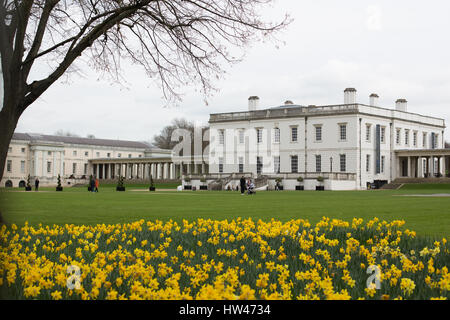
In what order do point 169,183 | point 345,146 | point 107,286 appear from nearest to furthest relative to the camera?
point 107,286
point 345,146
point 169,183

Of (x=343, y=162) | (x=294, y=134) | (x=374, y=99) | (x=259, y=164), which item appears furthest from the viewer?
(x=259, y=164)

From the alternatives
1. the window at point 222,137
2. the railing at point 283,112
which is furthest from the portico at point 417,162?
the window at point 222,137

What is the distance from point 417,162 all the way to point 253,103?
69.2 ft

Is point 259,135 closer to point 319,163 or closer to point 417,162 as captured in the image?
point 319,163

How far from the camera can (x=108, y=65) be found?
11352 millimetres

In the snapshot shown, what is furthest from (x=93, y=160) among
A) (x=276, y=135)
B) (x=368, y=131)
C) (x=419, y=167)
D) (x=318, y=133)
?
(x=419, y=167)

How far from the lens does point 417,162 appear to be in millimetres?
67125

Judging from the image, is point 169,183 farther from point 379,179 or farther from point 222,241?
point 222,241

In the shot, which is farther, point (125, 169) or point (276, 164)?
point (125, 169)

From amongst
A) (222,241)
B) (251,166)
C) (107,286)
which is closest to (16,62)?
(222,241)

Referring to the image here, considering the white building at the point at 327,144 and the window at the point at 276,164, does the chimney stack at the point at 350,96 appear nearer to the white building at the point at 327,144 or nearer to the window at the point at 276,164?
the white building at the point at 327,144

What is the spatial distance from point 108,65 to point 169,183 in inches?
2611

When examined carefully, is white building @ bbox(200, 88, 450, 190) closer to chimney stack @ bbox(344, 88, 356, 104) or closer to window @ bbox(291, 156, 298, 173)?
chimney stack @ bbox(344, 88, 356, 104)

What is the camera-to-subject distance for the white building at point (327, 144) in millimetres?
61438
